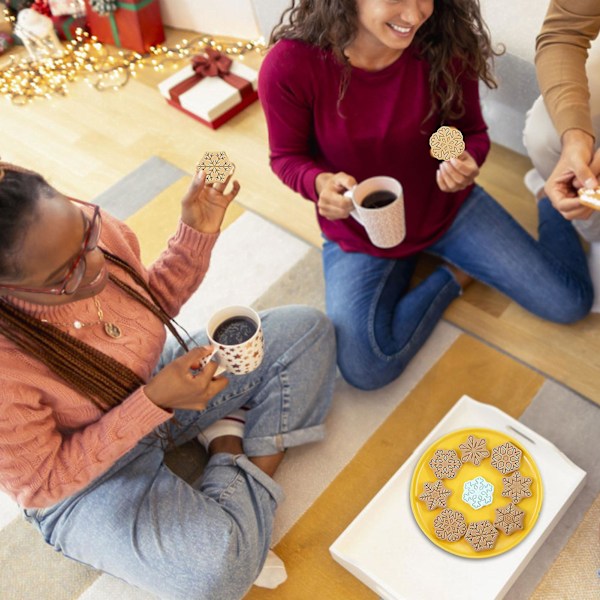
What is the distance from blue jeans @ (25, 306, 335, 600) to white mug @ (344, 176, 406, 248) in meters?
0.28

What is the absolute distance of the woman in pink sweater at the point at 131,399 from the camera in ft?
3.59

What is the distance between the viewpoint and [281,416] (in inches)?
61.2

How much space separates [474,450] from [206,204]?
70 cm

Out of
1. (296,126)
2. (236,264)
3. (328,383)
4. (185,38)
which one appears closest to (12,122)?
(185,38)

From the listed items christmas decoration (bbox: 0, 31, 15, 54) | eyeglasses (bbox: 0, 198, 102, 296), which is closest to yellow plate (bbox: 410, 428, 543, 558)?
eyeglasses (bbox: 0, 198, 102, 296)

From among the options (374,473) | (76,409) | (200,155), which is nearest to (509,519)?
(374,473)

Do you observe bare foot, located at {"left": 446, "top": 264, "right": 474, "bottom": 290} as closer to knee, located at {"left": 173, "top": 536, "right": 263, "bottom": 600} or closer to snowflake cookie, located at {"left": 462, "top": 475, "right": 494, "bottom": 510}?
snowflake cookie, located at {"left": 462, "top": 475, "right": 494, "bottom": 510}

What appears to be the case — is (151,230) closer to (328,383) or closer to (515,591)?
(328,383)

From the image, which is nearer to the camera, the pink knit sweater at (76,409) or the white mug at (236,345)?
the pink knit sweater at (76,409)

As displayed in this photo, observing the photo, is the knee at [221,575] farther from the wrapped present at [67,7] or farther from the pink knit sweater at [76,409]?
the wrapped present at [67,7]

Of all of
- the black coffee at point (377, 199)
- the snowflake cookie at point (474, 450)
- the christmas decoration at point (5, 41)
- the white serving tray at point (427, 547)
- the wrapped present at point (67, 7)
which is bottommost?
the white serving tray at point (427, 547)

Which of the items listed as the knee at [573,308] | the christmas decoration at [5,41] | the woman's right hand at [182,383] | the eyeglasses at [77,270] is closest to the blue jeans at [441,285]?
the knee at [573,308]

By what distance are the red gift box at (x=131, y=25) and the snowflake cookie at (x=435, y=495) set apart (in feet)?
6.36

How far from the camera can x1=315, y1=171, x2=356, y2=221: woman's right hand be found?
1.42 metres
